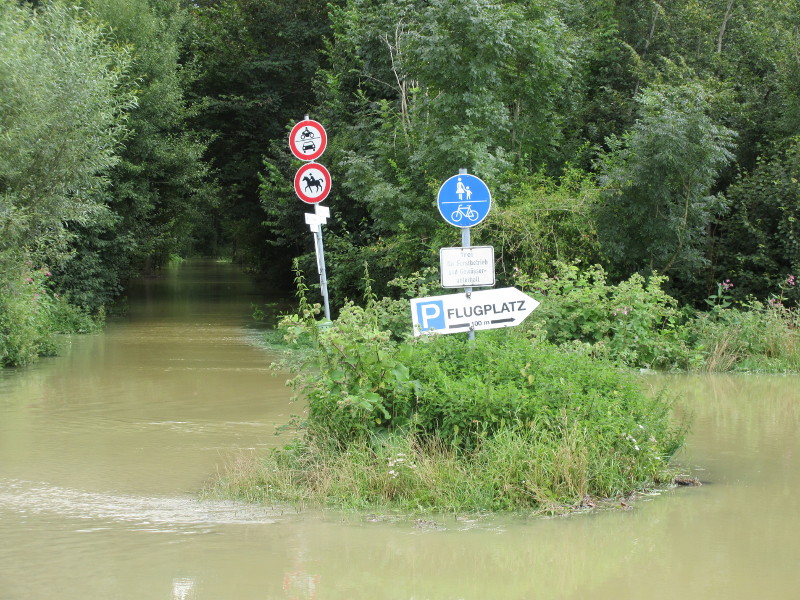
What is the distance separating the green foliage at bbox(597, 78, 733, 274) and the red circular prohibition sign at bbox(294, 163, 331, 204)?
7.12m

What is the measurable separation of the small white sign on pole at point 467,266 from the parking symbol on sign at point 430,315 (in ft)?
0.85

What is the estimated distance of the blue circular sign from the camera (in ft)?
30.0

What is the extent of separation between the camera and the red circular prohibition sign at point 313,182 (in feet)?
40.0

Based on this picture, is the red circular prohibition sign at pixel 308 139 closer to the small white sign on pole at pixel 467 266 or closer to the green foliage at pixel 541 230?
the small white sign on pole at pixel 467 266

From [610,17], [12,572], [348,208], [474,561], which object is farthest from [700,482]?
[610,17]

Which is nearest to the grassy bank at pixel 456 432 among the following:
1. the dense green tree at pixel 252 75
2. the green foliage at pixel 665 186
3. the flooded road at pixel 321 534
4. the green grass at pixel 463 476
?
the green grass at pixel 463 476

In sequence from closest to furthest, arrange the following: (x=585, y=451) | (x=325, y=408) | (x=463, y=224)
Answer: (x=585, y=451) < (x=325, y=408) < (x=463, y=224)

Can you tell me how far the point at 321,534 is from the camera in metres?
6.77

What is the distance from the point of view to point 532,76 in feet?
65.6

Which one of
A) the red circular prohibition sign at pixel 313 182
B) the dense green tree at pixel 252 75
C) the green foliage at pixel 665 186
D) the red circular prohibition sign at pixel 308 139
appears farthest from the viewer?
the dense green tree at pixel 252 75

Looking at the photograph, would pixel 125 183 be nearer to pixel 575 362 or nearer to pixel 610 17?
pixel 610 17

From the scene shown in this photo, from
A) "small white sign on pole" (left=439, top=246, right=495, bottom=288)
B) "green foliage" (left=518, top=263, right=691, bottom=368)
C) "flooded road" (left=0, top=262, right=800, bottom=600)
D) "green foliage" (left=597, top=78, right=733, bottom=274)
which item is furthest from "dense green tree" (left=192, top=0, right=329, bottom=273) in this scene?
"small white sign on pole" (left=439, top=246, right=495, bottom=288)

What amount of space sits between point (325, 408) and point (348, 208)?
54.7 ft

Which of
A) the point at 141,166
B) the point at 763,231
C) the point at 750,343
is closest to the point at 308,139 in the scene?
the point at 750,343
